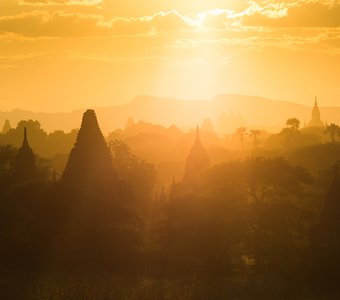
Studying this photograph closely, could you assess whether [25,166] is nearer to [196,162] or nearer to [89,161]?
[89,161]

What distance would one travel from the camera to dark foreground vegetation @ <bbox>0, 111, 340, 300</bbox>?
125 feet

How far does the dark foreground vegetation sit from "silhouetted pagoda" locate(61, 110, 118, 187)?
5.8 inches

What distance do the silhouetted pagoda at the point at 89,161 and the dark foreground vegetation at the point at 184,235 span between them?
0.15m

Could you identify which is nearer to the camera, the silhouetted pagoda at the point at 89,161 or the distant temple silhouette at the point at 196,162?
the silhouetted pagoda at the point at 89,161

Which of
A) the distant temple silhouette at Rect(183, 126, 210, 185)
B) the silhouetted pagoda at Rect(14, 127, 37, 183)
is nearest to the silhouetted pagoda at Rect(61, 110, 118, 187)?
the silhouetted pagoda at Rect(14, 127, 37, 183)

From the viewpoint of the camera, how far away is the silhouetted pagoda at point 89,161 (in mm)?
53531

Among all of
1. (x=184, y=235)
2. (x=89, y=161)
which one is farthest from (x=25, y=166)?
(x=184, y=235)

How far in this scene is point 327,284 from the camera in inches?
1512

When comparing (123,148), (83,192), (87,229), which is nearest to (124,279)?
(87,229)

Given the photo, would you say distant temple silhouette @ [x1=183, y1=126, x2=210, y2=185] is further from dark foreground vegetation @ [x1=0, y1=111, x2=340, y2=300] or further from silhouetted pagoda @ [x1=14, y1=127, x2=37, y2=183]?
dark foreground vegetation @ [x1=0, y1=111, x2=340, y2=300]

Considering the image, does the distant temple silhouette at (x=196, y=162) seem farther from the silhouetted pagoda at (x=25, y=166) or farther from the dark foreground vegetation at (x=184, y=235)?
the dark foreground vegetation at (x=184, y=235)

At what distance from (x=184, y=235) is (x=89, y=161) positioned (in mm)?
15459

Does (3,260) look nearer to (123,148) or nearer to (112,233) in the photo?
(112,233)

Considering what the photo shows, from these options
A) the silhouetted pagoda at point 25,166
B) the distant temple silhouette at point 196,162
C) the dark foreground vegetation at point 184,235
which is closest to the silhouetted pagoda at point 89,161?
the dark foreground vegetation at point 184,235
